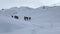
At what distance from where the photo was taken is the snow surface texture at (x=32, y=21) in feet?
3.26

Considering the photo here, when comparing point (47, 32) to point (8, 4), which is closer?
point (47, 32)

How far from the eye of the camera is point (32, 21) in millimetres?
1032

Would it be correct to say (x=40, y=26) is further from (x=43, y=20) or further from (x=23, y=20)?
(x=23, y=20)

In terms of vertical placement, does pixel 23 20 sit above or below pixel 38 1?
below

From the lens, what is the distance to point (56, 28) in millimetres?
981

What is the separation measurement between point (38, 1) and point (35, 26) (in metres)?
0.25

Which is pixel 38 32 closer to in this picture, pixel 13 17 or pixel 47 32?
pixel 47 32

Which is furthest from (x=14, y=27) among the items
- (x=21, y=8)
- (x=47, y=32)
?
(x=47, y=32)

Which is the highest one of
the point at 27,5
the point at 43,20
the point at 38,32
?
the point at 27,5

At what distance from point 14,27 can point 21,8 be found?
0.20m

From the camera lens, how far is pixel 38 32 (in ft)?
3.33

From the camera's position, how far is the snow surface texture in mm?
993

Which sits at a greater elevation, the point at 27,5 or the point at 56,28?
the point at 27,5

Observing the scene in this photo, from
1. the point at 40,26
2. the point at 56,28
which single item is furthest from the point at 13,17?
the point at 56,28
